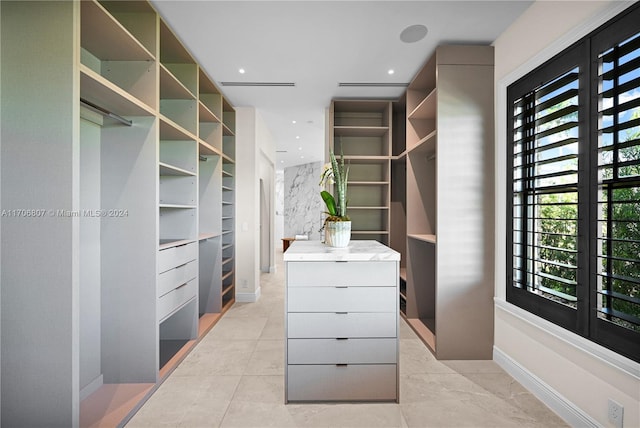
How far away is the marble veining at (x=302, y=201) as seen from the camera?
10.0 meters

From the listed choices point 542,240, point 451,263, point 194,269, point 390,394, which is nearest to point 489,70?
point 542,240

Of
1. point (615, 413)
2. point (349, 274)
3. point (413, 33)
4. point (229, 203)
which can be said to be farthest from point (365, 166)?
point (615, 413)

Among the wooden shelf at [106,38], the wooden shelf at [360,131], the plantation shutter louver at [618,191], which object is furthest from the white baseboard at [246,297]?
the plantation shutter louver at [618,191]

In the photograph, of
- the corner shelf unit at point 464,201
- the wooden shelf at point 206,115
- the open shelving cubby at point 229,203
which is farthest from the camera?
the open shelving cubby at point 229,203

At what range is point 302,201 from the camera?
33.3ft

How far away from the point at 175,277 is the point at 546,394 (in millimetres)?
2811

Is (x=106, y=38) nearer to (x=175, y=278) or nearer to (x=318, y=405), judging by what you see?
(x=175, y=278)

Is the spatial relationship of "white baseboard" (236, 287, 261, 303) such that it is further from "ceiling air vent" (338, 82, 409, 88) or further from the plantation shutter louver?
the plantation shutter louver

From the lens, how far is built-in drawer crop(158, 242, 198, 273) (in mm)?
2357

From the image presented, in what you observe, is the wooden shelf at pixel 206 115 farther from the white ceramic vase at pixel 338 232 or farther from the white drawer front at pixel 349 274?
the white drawer front at pixel 349 274

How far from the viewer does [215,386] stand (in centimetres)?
230

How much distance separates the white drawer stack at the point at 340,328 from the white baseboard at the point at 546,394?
3.41 ft

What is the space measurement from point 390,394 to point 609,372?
46.4 inches

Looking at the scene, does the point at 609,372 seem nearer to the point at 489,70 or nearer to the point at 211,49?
the point at 489,70
